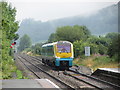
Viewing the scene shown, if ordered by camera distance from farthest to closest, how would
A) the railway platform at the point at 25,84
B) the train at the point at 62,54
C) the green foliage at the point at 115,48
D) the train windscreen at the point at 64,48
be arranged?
the green foliage at the point at 115,48 < the train windscreen at the point at 64,48 < the train at the point at 62,54 < the railway platform at the point at 25,84

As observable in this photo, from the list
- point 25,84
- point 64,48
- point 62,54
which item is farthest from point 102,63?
point 25,84

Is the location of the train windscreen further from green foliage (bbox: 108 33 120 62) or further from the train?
green foliage (bbox: 108 33 120 62)

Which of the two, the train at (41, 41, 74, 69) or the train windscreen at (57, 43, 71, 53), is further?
the train windscreen at (57, 43, 71, 53)

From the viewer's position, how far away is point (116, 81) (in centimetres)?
1736

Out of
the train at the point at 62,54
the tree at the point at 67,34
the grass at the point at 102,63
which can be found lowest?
the grass at the point at 102,63

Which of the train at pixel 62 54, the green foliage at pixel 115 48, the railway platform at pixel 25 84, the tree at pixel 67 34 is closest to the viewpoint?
the railway platform at pixel 25 84

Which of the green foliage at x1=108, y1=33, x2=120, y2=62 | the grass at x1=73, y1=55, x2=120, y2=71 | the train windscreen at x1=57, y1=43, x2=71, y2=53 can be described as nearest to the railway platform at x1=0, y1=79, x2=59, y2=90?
the train windscreen at x1=57, y1=43, x2=71, y2=53

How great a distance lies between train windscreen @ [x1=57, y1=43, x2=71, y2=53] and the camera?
88.6 feet

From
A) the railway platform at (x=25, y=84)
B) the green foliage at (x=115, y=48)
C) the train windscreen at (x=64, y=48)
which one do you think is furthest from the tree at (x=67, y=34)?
the railway platform at (x=25, y=84)

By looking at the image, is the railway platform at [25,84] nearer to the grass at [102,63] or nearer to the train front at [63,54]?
the train front at [63,54]

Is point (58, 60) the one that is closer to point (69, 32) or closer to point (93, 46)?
point (93, 46)

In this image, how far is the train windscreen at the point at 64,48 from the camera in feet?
88.6

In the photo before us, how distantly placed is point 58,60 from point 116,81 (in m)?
10.1

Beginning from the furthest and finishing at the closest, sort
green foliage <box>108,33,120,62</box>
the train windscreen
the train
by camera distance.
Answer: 1. green foliage <box>108,33,120,62</box>
2. the train windscreen
3. the train
